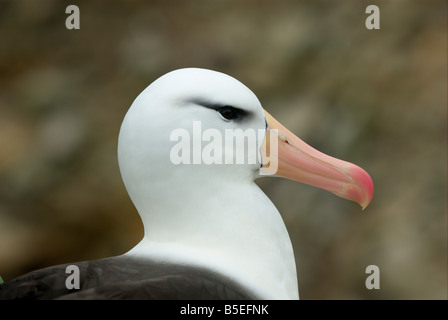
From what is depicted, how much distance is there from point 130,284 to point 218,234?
0.31 m

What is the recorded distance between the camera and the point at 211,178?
5.80 ft

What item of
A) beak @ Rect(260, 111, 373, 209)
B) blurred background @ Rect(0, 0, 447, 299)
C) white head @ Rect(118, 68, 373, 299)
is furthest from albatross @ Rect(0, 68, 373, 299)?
blurred background @ Rect(0, 0, 447, 299)

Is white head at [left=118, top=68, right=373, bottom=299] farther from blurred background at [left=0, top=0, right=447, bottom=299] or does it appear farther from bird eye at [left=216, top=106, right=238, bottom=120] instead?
blurred background at [left=0, top=0, right=447, bottom=299]

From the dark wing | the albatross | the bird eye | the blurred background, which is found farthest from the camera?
the blurred background

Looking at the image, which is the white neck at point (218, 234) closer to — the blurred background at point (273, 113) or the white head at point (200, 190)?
the white head at point (200, 190)

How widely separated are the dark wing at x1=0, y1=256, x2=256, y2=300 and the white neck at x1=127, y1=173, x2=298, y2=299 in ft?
0.17

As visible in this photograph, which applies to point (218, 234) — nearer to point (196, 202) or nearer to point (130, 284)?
point (196, 202)

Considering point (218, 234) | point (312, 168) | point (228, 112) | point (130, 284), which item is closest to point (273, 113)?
point (312, 168)

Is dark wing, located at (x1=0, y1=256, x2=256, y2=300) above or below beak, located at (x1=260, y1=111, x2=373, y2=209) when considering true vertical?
Result: below

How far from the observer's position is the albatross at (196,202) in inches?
66.6

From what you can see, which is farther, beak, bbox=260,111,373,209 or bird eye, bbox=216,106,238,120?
beak, bbox=260,111,373,209

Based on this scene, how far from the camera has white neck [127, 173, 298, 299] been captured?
1.73m

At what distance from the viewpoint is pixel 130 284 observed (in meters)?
1.55

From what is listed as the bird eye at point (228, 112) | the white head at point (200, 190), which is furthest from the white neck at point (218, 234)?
the bird eye at point (228, 112)
